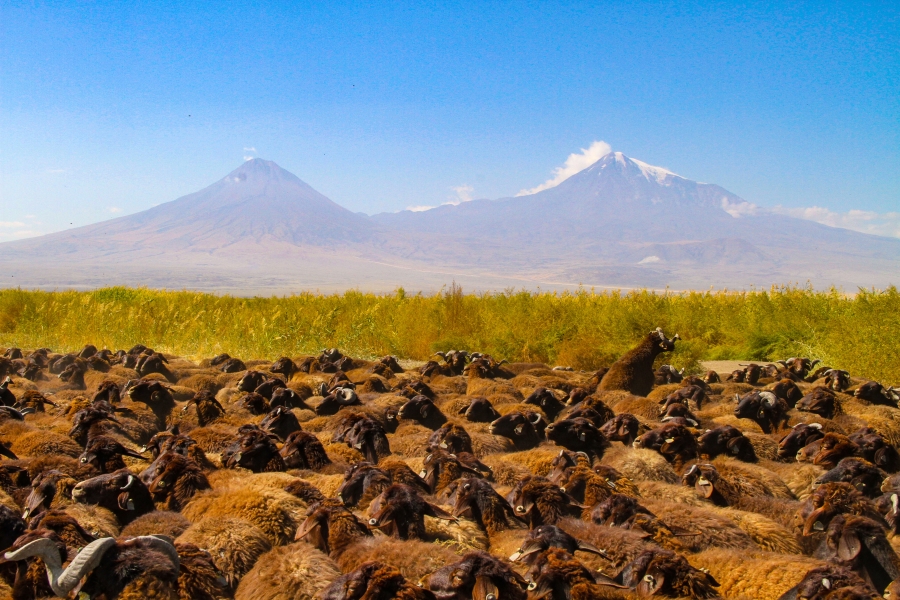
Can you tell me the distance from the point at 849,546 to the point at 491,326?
1638 centimetres

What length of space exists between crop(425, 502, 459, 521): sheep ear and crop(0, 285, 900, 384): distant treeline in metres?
12.9

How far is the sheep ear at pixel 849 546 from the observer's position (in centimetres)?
471

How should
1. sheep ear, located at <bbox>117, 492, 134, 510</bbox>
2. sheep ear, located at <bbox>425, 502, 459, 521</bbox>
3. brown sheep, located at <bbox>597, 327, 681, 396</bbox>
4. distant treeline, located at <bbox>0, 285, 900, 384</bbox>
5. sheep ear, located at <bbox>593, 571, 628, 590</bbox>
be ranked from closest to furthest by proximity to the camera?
sheep ear, located at <bbox>593, 571, 628, 590</bbox>, sheep ear, located at <bbox>425, 502, 459, 521</bbox>, sheep ear, located at <bbox>117, 492, 134, 510</bbox>, brown sheep, located at <bbox>597, 327, 681, 396</bbox>, distant treeline, located at <bbox>0, 285, 900, 384</bbox>

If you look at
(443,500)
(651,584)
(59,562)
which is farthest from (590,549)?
(59,562)

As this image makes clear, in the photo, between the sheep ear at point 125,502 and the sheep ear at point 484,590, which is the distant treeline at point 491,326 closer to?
the sheep ear at point 125,502

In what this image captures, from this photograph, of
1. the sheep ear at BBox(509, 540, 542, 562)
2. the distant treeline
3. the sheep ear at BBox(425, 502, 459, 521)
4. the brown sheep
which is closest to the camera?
the sheep ear at BBox(509, 540, 542, 562)

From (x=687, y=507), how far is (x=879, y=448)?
302cm

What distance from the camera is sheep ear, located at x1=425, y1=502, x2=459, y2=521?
17.1ft

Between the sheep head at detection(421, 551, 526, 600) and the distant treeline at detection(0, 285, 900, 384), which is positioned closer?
the sheep head at detection(421, 551, 526, 600)

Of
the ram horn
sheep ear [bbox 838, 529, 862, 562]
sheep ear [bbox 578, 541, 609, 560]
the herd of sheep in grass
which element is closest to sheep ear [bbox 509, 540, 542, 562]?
the herd of sheep in grass

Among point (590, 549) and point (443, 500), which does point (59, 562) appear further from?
point (590, 549)

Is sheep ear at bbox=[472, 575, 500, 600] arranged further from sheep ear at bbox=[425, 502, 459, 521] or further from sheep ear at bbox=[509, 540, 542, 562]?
sheep ear at bbox=[425, 502, 459, 521]

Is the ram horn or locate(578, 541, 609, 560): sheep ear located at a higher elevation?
the ram horn

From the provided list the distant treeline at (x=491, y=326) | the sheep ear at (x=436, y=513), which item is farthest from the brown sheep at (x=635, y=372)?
the sheep ear at (x=436, y=513)
